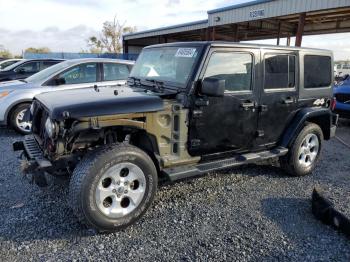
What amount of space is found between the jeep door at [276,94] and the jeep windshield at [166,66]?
3.43 ft

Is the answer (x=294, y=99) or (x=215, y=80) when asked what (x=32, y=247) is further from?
(x=294, y=99)

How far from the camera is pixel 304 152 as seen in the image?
480cm

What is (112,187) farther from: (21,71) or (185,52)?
(21,71)

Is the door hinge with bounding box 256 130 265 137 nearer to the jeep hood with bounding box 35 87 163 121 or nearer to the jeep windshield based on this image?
the jeep windshield

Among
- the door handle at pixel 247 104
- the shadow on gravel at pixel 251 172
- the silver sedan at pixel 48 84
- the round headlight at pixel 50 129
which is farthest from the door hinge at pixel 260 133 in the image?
the silver sedan at pixel 48 84

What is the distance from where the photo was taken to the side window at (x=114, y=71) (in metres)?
7.11

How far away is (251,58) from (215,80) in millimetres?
954

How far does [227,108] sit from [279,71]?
110 centimetres

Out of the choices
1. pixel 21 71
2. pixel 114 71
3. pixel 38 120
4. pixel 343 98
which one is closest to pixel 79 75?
pixel 114 71

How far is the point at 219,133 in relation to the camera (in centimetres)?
381

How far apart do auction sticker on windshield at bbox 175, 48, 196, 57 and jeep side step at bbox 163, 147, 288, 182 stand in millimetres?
1330

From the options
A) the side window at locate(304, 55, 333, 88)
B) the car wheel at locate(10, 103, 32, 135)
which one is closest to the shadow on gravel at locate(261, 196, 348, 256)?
the side window at locate(304, 55, 333, 88)

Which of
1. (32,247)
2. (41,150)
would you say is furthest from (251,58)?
(32,247)

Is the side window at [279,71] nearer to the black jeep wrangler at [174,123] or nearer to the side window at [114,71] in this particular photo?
the black jeep wrangler at [174,123]
